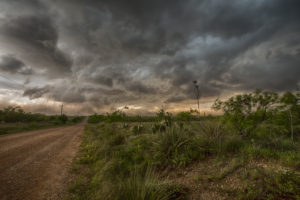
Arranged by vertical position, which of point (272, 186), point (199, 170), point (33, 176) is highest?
point (272, 186)

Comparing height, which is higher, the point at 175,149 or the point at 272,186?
the point at 175,149

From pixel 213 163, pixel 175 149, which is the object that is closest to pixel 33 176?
pixel 175 149

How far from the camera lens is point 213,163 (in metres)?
4.29

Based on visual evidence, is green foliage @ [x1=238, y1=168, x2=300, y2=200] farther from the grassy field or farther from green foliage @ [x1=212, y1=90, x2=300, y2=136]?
green foliage @ [x1=212, y1=90, x2=300, y2=136]

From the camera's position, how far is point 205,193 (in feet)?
10.6

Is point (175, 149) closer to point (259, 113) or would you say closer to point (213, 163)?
point (213, 163)

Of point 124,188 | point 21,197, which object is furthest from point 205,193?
point 21,197

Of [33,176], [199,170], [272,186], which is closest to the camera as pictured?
[272,186]

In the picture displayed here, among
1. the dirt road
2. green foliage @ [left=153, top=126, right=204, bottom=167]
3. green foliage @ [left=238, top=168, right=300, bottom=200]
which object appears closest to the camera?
green foliage @ [left=238, top=168, right=300, bottom=200]

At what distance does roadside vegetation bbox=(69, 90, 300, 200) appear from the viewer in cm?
298

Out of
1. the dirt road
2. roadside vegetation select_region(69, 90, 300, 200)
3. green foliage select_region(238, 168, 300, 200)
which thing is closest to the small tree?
roadside vegetation select_region(69, 90, 300, 200)

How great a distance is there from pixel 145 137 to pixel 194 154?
2.92m

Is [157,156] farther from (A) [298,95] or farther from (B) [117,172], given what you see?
(A) [298,95]

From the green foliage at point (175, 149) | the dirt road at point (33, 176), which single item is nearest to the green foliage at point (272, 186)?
the green foliage at point (175, 149)
